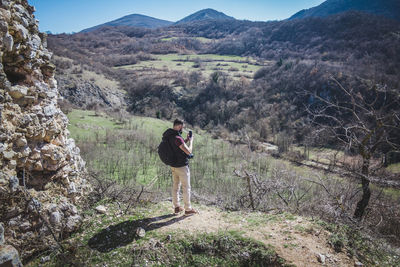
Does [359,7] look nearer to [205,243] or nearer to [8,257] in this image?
[205,243]

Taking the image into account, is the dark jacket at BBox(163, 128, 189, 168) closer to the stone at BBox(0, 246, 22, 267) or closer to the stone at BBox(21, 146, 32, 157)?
the stone at BBox(21, 146, 32, 157)

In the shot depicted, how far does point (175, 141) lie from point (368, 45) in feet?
271

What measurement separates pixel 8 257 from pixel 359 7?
6798 inches

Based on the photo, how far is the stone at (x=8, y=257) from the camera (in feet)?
10.0

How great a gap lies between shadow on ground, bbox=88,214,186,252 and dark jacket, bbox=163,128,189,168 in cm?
138

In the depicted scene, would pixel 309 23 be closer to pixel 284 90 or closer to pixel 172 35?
pixel 284 90

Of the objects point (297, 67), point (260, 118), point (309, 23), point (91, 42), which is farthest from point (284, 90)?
point (91, 42)

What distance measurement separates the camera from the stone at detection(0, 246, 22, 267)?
306 cm

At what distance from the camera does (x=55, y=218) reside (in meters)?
4.18

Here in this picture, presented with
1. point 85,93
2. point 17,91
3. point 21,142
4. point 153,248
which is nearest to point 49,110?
point 17,91

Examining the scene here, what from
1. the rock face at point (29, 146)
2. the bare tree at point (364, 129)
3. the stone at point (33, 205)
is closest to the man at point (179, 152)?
the rock face at point (29, 146)

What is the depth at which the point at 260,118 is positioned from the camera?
177ft

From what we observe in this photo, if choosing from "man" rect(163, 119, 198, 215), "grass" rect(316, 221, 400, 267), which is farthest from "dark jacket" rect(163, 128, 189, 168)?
"grass" rect(316, 221, 400, 267)

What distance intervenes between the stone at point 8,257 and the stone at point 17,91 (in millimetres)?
2653
